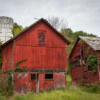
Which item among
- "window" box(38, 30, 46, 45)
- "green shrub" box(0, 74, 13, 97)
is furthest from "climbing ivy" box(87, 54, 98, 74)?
"green shrub" box(0, 74, 13, 97)

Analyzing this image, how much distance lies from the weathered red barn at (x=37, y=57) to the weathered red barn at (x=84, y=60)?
408 centimetres

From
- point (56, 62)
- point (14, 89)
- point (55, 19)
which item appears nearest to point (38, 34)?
point (56, 62)

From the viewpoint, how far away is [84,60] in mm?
21703

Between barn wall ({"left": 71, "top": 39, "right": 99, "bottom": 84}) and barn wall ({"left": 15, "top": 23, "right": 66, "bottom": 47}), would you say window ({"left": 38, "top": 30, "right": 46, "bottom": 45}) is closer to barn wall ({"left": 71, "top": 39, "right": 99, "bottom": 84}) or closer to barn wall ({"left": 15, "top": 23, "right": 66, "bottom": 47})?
barn wall ({"left": 15, "top": 23, "right": 66, "bottom": 47})

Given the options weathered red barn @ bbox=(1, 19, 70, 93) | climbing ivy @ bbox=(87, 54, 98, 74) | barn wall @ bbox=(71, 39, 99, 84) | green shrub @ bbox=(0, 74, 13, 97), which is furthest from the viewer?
barn wall @ bbox=(71, 39, 99, 84)

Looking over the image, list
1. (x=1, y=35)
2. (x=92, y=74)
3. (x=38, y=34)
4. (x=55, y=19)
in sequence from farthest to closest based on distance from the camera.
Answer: (x=55, y=19)
(x=1, y=35)
(x=92, y=74)
(x=38, y=34)

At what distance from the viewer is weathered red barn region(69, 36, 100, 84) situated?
63.5 feet

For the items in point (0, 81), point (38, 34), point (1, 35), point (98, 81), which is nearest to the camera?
point (0, 81)

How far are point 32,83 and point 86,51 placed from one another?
8738 millimetres

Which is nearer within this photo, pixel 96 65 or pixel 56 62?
pixel 56 62

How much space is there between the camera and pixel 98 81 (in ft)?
60.5

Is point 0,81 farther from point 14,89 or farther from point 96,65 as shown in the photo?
point 96,65

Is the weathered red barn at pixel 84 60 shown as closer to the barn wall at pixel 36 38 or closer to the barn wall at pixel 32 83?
the barn wall at pixel 36 38

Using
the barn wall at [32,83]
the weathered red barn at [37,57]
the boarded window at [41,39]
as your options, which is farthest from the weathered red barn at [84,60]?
the boarded window at [41,39]
